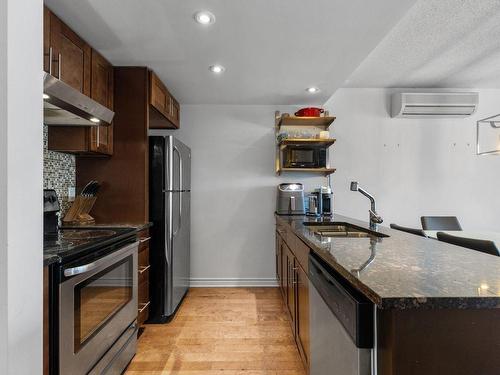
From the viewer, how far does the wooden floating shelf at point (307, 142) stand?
3.13 m

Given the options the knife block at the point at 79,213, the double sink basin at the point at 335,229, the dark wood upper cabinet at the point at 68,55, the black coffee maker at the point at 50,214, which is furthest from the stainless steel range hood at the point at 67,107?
the double sink basin at the point at 335,229

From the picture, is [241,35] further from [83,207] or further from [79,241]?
[83,207]

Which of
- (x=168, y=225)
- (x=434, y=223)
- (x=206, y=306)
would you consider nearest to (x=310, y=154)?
(x=434, y=223)

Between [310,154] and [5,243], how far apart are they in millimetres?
3007

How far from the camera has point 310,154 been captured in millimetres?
3332

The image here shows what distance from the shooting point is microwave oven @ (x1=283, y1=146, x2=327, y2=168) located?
330cm

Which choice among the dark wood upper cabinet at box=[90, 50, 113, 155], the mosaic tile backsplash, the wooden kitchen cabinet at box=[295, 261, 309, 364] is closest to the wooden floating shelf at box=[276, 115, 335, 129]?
the dark wood upper cabinet at box=[90, 50, 113, 155]

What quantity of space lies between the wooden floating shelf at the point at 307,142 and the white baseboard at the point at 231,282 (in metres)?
1.68

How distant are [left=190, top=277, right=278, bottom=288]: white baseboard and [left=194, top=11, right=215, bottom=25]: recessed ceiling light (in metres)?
2.77

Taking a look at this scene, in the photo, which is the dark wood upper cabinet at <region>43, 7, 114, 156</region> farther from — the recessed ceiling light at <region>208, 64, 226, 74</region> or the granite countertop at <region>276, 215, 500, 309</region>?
the granite countertop at <region>276, 215, 500, 309</region>

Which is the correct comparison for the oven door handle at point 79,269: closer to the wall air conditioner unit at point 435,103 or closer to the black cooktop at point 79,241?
the black cooktop at point 79,241

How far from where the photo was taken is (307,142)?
126 inches

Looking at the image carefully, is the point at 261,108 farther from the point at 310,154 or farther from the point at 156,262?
the point at 156,262

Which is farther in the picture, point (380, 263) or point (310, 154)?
point (310, 154)
